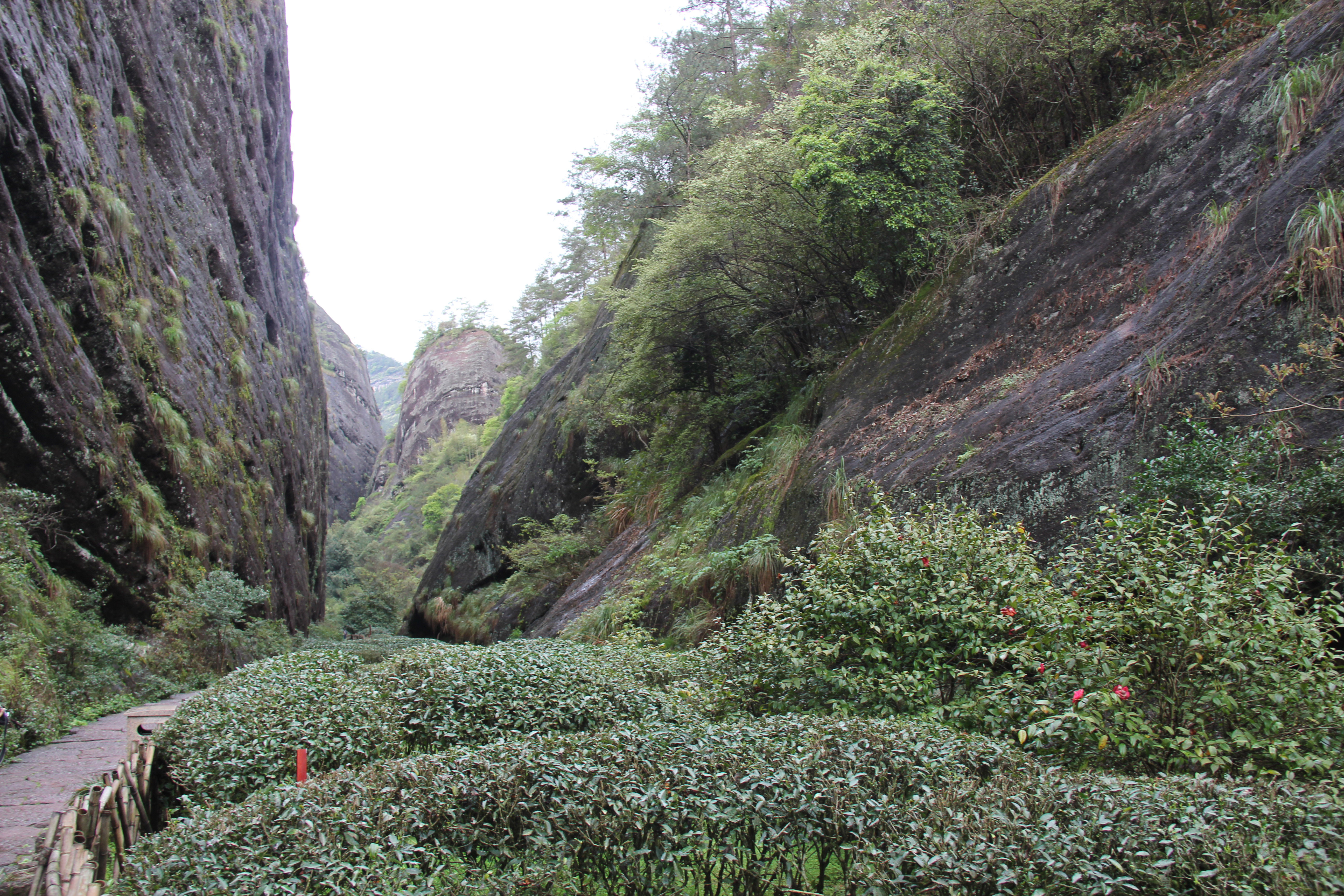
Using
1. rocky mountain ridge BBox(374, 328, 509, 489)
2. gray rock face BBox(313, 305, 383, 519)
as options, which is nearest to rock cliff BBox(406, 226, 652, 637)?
rocky mountain ridge BBox(374, 328, 509, 489)

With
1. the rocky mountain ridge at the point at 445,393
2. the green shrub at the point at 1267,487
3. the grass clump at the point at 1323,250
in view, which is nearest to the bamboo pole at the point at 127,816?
the green shrub at the point at 1267,487

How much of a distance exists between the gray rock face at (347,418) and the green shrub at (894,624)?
51857 mm

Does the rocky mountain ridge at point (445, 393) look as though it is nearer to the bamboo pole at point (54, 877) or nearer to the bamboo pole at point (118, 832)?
the bamboo pole at point (118, 832)

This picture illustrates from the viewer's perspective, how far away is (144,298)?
11.7 m

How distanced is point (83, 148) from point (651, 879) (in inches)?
508

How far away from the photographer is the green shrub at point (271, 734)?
4.69m

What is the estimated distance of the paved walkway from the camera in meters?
3.44

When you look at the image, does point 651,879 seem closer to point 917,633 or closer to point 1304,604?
point 917,633

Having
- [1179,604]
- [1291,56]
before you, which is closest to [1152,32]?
[1291,56]

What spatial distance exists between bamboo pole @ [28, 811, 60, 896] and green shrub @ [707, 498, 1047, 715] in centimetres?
363

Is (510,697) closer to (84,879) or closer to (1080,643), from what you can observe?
(84,879)

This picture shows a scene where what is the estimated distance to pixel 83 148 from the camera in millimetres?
10461

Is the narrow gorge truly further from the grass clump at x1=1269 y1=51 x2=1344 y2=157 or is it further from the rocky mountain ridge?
the rocky mountain ridge

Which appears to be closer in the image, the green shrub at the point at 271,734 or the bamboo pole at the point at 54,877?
the bamboo pole at the point at 54,877
